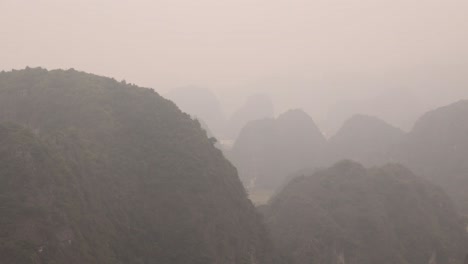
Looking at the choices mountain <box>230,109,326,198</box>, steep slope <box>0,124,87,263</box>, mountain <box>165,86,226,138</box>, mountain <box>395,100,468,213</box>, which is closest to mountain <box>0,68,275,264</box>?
steep slope <box>0,124,87,263</box>

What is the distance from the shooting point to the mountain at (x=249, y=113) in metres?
118

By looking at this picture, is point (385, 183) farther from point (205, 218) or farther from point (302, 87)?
point (302, 87)

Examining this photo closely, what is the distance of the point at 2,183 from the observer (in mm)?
18547

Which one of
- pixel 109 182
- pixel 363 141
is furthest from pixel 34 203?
pixel 363 141

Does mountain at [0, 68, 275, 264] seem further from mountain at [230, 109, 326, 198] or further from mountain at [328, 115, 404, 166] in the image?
mountain at [328, 115, 404, 166]

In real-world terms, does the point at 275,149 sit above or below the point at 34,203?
below

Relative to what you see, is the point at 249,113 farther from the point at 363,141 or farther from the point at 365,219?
the point at 365,219

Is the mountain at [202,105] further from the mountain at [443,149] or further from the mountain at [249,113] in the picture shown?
the mountain at [443,149]

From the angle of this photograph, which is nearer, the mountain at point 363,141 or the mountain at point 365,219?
the mountain at point 365,219

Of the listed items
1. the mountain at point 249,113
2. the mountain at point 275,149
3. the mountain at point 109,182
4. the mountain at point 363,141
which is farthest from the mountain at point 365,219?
the mountain at point 249,113

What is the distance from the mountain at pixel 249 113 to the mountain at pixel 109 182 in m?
83.6

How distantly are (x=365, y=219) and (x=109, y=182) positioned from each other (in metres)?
21.3

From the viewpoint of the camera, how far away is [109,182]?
24406 millimetres

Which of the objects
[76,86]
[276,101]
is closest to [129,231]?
[76,86]
